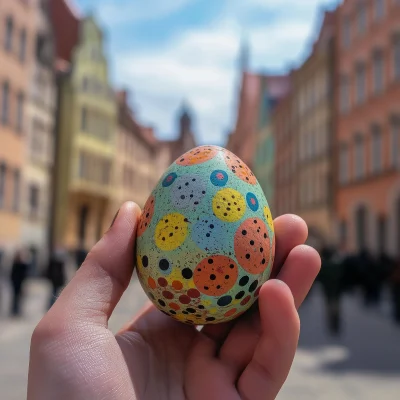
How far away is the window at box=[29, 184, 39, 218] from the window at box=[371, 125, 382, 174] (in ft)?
54.6

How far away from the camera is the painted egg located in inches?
102

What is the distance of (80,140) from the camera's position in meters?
37.2

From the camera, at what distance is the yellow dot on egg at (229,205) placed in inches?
104

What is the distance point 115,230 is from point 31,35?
2771cm

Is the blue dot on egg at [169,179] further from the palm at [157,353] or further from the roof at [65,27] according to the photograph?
the roof at [65,27]

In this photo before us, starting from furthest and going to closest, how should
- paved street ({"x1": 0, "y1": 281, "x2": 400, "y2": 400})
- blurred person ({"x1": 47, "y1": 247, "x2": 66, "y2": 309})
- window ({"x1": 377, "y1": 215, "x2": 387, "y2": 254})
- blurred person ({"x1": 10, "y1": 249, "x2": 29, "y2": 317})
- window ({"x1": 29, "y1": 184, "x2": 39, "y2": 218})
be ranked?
1. window ({"x1": 29, "y1": 184, "x2": 39, "y2": 218})
2. window ({"x1": 377, "y1": 215, "x2": 387, "y2": 254})
3. blurred person ({"x1": 10, "y1": 249, "x2": 29, "y2": 317})
4. blurred person ({"x1": 47, "y1": 247, "x2": 66, "y2": 309})
5. paved street ({"x1": 0, "y1": 281, "x2": 400, "y2": 400})

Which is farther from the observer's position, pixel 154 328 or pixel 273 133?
pixel 273 133

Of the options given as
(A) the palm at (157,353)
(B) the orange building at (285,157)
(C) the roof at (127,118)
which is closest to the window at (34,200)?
(C) the roof at (127,118)

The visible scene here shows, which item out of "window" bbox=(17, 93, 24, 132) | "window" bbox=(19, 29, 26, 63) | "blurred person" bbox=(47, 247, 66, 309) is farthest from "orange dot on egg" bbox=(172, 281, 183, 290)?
"window" bbox=(19, 29, 26, 63)

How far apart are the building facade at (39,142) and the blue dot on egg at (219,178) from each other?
2574 cm

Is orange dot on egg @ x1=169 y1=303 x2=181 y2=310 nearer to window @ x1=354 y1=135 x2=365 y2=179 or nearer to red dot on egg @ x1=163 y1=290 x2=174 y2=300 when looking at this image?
red dot on egg @ x1=163 y1=290 x2=174 y2=300

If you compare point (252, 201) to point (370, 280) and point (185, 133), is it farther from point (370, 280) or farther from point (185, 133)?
point (185, 133)

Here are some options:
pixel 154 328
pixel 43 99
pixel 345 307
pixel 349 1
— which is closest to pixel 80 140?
pixel 43 99

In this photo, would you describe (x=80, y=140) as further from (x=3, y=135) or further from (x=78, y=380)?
(x=78, y=380)
